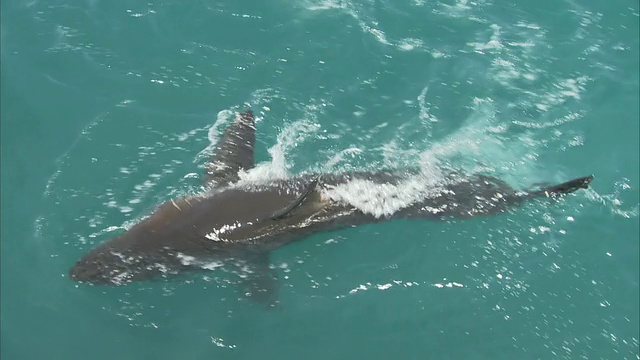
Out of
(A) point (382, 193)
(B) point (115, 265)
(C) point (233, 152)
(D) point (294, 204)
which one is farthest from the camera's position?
(A) point (382, 193)

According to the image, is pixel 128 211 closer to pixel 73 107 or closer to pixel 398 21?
pixel 73 107

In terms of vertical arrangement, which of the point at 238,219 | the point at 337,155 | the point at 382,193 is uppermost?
the point at 238,219

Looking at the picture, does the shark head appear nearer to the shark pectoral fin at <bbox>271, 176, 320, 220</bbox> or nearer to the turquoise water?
the turquoise water

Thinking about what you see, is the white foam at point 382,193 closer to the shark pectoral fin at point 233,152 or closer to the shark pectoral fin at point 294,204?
the shark pectoral fin at point 294,204

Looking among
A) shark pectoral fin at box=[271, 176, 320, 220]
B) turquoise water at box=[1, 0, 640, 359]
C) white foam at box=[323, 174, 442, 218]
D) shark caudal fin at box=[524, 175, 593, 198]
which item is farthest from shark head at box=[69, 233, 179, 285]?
shark caudal fin at box=[524, 175, 593, 198]

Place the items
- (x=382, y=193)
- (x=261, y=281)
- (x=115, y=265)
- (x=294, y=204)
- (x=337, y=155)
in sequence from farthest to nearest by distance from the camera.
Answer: (x=337, y=155), (x=382, y=193), (x=261, y=281), (x=294, y=204), (x=115, y=265)

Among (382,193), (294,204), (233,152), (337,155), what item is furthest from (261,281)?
(337,155)

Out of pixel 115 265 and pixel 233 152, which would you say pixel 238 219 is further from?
pixel 115 265

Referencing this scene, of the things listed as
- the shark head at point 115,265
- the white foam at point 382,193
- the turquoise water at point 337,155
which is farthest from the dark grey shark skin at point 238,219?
the turquoise water at point 337,155
